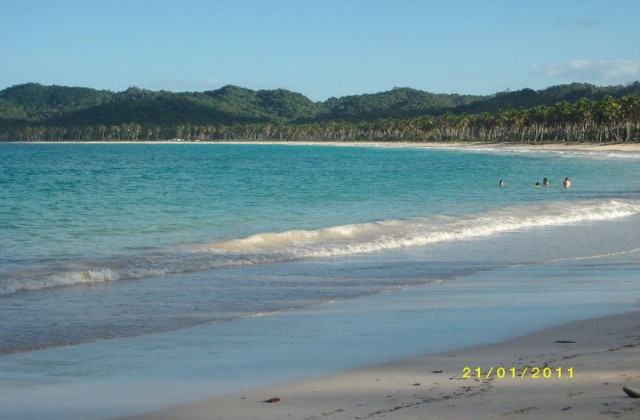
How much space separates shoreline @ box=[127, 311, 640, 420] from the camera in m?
5.51

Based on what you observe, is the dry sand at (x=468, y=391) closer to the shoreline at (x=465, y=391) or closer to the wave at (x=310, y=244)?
the shoreline at (x=465, y=391)

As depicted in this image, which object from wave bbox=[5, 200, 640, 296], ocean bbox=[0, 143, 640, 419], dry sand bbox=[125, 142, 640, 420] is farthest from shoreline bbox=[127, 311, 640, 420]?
wave bbox=[5, 200, 640, 296]

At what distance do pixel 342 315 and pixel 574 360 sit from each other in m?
3.63

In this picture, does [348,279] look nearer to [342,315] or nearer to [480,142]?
[342,315]

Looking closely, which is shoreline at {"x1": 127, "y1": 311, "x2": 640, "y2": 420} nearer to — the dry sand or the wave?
the dry sand

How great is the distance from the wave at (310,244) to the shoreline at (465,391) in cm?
698

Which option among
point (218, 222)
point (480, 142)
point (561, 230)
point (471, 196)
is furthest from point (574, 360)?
point (480, 142)

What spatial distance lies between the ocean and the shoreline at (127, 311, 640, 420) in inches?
14.0

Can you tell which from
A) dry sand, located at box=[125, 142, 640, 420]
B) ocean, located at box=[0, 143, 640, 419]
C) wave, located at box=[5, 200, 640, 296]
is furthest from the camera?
wave, located at box=[5, 200, 640, 296]

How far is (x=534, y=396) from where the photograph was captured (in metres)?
5.82

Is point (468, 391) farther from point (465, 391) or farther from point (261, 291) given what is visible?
point (261, 291)

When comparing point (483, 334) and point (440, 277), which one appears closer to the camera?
point (483, 334)

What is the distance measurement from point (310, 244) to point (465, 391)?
1207 centimetres

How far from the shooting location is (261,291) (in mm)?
12133
